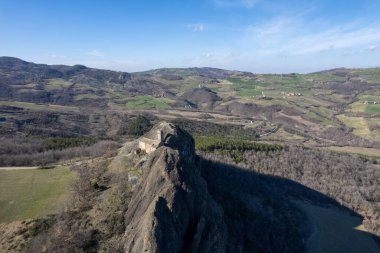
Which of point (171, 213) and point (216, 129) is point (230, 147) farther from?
point (171, 213)

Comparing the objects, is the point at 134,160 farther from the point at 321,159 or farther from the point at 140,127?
the point at 140,127

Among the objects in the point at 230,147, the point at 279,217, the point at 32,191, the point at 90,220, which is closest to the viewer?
the point at 90,220

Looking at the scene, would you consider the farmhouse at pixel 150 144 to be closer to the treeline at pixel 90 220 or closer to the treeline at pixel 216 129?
the treeline at pixel 90 220

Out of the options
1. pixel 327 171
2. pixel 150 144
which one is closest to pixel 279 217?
pixel 150 144

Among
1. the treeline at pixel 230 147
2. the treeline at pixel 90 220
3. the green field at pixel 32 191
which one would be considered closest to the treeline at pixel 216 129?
the treeline at pixel 230 147

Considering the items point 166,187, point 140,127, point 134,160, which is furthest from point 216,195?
point 140,127

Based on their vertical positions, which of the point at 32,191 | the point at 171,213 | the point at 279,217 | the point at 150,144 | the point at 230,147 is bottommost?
the point at 279,217

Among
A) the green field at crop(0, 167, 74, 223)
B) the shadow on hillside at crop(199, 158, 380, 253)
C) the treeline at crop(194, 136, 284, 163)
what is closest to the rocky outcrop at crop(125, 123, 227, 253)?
the shadow on hillside at crop(199, 158, 380, 253)

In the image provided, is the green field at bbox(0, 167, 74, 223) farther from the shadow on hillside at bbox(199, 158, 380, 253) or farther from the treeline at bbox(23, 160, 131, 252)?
the shadow on hillside at bbox(199, 158, 380, 253)
